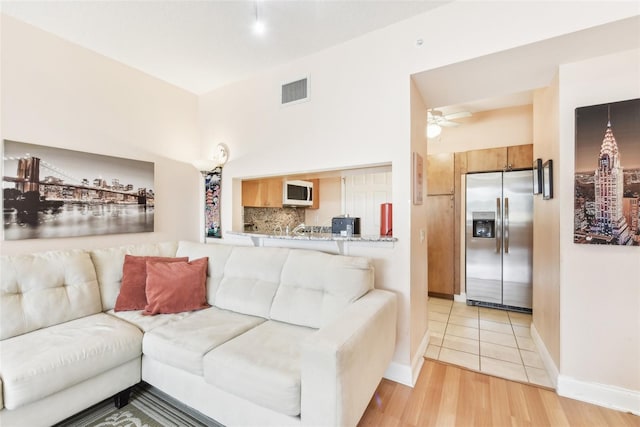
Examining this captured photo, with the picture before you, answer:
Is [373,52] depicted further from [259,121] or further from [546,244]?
[546,244]

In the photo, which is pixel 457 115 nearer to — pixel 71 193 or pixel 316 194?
pixel 316 194

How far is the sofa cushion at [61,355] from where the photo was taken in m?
1.38

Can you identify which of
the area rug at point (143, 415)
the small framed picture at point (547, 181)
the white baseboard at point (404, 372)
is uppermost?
the small framed picture at point (547, 181)

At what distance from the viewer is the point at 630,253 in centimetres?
174

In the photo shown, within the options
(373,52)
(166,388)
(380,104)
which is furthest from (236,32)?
(166,388)

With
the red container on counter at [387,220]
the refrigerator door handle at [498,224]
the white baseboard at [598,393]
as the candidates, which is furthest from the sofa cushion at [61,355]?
the refrigerator door handle at [498,224]

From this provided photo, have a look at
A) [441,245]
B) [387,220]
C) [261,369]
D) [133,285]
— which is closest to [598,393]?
[387,220]

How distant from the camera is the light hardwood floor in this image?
5.47ft

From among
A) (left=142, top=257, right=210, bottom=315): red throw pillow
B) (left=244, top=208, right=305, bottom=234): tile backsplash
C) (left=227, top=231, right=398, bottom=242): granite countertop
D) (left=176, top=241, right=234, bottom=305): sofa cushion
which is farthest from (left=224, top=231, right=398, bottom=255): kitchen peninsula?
(left=142, top=257, right=210, bottom=315): red throw pillow

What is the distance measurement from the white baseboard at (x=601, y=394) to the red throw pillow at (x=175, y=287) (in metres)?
2.71

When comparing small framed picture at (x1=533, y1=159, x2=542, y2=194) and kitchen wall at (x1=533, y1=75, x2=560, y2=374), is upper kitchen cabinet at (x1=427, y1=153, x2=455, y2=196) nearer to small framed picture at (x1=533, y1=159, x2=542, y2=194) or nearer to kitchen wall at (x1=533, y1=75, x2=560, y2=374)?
kitchen wall at (x1=533, y1=75, x2=560, y2=374)

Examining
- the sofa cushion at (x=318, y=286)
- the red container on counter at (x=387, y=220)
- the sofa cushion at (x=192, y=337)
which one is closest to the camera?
the sofa cushion at (x=192, y=337)

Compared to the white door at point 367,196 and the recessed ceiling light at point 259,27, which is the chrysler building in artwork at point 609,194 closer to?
the recessed ceiling light at point 259,27

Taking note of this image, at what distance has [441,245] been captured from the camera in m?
4.01
